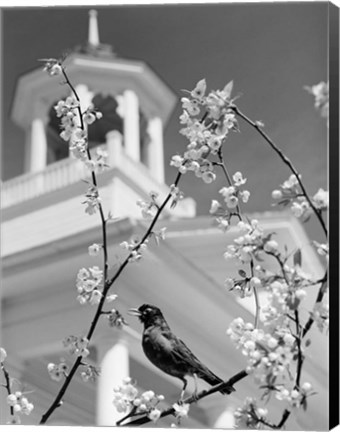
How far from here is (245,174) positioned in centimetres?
331

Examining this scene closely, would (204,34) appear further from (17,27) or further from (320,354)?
(320,354)

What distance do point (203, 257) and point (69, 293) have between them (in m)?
0.52

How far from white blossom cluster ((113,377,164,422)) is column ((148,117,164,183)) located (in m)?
0.73

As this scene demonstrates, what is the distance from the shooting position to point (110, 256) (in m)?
3.35

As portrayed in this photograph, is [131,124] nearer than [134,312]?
No

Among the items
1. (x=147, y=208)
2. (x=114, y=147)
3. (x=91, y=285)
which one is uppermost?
(x=114, y=147)

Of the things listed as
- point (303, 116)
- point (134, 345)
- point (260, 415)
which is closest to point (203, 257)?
point (134, 345)

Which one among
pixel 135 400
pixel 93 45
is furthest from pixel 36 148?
pixel 135 400

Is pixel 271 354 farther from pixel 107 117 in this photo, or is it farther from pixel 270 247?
pixel 107 117

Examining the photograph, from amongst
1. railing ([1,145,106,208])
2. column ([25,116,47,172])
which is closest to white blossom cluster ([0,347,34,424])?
railing ([1,145,106,208])

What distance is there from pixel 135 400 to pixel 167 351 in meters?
0.25

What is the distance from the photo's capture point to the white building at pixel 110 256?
3.39 metres

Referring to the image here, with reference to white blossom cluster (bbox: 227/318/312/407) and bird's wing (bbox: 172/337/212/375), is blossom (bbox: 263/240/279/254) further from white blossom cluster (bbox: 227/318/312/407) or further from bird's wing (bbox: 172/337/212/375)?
bird's wing (bbox: 172/337/212/375)

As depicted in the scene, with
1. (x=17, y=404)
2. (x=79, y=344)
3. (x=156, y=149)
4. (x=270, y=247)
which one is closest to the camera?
(x=270, y=247)
